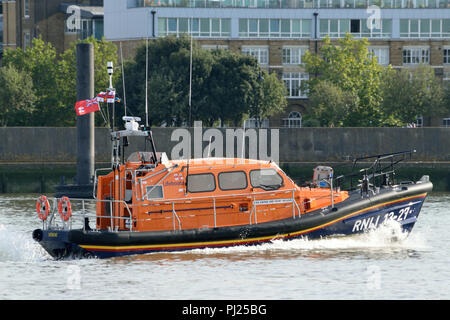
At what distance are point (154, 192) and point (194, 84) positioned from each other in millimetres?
36192

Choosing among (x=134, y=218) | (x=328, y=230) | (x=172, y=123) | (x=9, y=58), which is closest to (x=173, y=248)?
(x=134, y=218)

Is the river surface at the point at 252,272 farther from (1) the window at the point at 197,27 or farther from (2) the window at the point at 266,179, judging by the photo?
(1) the window at the point at 197,27

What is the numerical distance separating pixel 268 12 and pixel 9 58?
21.7 meters

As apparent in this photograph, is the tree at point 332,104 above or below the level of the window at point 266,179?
above

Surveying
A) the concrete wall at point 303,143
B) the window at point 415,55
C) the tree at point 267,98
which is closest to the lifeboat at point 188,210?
the concrete wall at point 303,143

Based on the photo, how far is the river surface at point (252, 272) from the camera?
18859mm

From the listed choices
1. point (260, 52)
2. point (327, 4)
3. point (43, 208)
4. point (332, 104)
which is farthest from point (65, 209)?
point (327, 4)

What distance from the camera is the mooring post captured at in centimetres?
3756

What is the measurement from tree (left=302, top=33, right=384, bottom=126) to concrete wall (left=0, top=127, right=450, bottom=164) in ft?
48.3

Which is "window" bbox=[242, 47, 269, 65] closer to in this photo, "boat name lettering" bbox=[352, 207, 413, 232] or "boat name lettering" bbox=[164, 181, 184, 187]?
"boat name lettering" bbox=[352, 207, 413, 232]

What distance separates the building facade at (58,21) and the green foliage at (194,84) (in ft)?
75.8

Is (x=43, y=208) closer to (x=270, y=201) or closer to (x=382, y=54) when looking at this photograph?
(x=270, y=201)

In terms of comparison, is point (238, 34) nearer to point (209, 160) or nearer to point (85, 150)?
point (85, 150)

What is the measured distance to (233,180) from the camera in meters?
22.3
